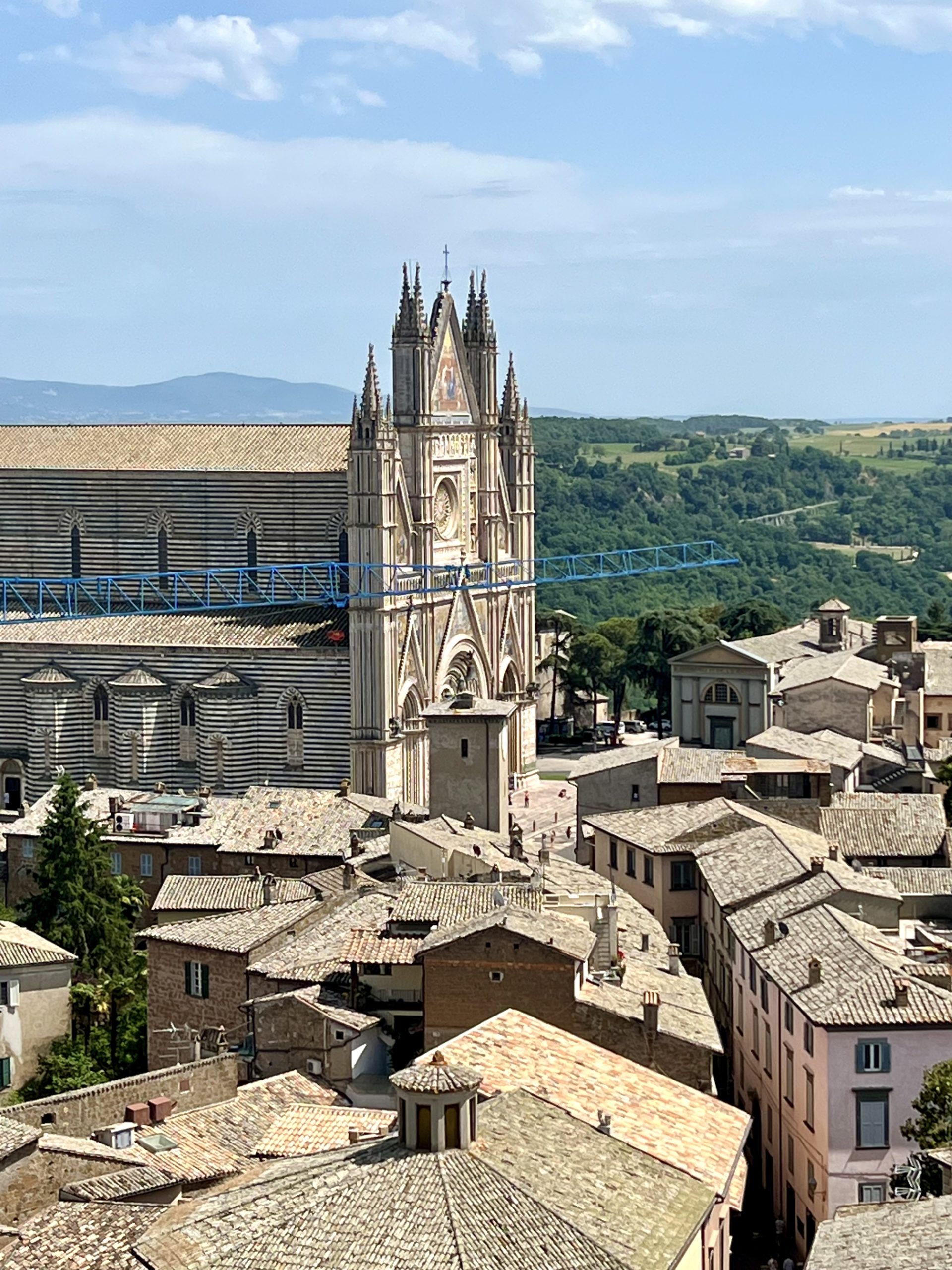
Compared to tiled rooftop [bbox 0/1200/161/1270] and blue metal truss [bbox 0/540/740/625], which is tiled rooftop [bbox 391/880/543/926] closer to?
tiled rooftop [bbox 0/1200/161/1270]

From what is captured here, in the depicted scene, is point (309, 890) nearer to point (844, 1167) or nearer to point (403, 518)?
point (844, 1167)

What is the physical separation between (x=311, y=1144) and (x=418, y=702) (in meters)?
37.7

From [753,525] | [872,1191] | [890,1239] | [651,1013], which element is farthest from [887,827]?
[753,525]

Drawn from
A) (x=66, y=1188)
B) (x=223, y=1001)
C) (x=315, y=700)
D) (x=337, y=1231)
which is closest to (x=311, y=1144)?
(x=66, y=1188)

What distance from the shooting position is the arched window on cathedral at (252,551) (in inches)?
2741

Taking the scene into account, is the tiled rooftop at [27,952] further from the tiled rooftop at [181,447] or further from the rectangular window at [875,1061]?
the tiled rooftop at [181,447]

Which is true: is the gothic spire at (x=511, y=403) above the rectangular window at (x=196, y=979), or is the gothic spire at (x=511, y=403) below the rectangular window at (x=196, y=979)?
above

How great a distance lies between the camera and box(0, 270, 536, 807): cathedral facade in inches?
2589

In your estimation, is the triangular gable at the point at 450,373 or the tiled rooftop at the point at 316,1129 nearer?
the tiled rooftop at the point at 316,1129

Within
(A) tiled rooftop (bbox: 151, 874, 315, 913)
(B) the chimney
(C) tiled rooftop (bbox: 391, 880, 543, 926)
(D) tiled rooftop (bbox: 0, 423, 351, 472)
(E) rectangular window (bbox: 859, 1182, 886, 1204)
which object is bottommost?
(E) rectangular window (bbox: 859, 1182, 886, 1204)

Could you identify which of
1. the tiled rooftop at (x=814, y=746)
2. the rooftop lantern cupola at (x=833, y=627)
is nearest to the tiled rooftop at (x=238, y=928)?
the tiled rooftop at (x=814, y=746)

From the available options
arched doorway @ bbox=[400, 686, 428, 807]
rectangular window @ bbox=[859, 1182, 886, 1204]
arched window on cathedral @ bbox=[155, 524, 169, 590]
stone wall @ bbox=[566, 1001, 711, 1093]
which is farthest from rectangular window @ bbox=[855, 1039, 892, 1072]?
arched window on cathedral @ bbox=[155, 524, 169, 590]

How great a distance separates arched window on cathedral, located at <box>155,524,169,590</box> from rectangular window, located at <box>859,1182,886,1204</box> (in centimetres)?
3990

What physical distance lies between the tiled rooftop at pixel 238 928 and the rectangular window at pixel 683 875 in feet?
22.3
